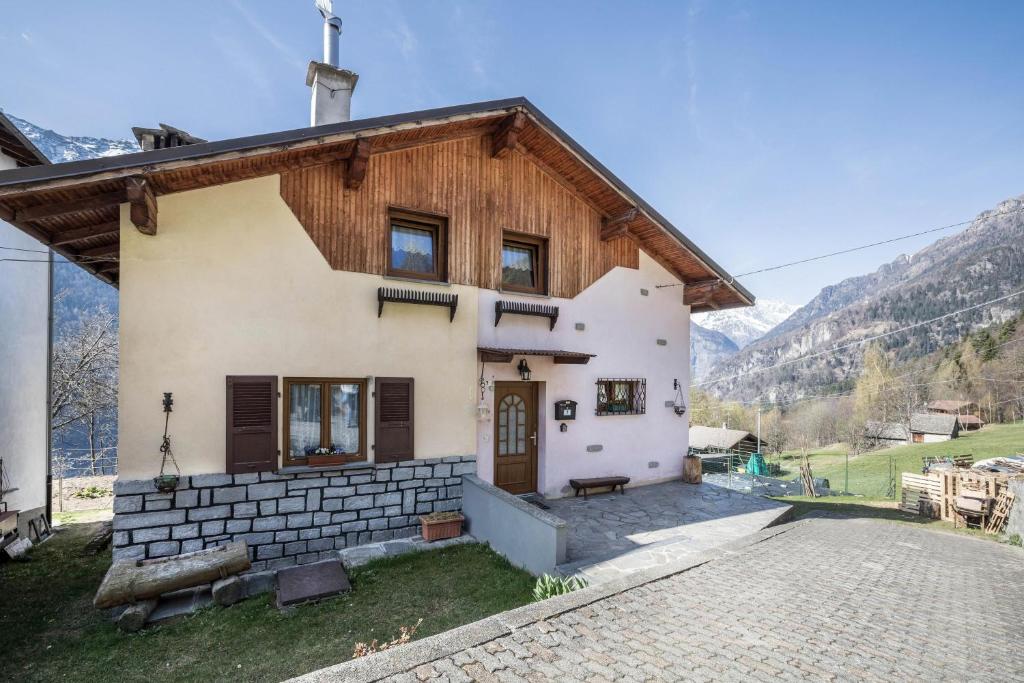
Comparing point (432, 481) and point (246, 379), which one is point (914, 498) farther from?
point (246, 379)

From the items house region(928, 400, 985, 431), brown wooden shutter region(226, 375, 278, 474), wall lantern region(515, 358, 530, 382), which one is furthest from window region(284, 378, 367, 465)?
house region(928, 400, 985, 431)

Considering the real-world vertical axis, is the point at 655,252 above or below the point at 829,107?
below

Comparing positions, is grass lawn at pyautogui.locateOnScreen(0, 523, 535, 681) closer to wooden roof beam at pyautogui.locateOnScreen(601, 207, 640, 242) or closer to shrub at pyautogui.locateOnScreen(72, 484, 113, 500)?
shrub at pyautogui.locateOnScreen(72, 484, 113, 500)

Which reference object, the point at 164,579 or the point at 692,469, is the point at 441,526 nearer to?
the point at 164,579

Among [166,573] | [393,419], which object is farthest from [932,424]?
[166,573]

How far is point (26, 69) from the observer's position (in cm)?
1709

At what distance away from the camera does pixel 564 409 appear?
8367mm

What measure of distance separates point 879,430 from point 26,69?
7349 cm

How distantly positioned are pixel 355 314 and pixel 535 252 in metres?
3.74

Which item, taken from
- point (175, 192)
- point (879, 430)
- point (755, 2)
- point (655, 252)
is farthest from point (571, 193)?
point (879, 430)

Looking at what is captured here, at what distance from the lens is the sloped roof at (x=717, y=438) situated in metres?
37.7

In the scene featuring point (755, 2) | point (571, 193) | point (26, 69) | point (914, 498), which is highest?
point (26, 69)

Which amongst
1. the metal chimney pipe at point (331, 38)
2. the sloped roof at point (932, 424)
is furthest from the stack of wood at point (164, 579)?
the sloped roof at point (932, 424)

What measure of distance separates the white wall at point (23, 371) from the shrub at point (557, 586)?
9.55 meters
